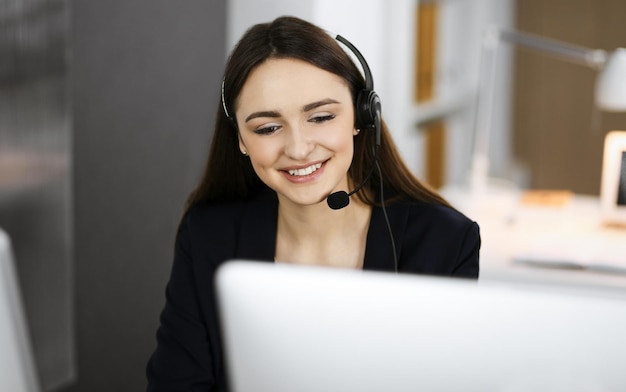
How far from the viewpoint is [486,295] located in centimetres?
62

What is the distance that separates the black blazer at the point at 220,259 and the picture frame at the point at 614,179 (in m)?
1.07

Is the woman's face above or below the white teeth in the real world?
above

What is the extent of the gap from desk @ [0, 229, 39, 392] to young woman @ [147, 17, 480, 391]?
518 mm

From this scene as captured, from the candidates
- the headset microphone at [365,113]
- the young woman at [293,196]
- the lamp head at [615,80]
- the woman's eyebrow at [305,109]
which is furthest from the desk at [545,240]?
the woman's eyebrow at [305,109]

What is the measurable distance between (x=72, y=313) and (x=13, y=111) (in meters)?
0.58

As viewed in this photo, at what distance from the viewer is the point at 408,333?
25.5 inches

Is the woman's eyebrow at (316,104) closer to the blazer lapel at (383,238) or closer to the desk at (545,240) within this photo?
the blazer lapel at (383,238)

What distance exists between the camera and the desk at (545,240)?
1898 mm

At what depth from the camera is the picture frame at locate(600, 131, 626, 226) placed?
2.22m

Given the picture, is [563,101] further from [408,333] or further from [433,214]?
[408,333]

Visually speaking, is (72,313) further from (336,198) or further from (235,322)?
(235,322)

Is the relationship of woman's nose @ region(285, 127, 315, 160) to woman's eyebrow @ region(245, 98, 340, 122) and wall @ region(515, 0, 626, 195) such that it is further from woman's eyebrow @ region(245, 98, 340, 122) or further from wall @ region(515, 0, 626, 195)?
wall @ region(515, 0, 626, 195)

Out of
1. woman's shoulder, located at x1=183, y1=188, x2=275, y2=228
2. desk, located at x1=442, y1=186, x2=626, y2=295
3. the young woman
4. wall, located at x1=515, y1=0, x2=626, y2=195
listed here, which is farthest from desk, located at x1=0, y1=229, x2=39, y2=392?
wall, located at x1=515, y1=0, x2=626, y2=195

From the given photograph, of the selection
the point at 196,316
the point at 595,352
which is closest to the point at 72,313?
the point at 196,316
